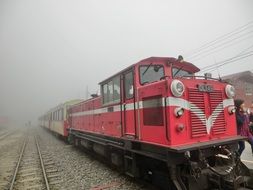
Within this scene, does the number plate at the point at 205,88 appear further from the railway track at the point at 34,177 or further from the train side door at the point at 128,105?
the railway track at the point at 34,177

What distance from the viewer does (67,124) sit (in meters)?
18.9

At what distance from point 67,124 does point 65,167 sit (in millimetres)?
8867

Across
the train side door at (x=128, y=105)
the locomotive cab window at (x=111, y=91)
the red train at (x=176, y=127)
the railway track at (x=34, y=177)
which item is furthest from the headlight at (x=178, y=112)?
the railway track at (x=34, y=177)

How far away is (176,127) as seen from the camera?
5.39 metres

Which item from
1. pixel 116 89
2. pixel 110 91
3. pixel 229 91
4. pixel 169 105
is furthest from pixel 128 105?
pixel 229 91

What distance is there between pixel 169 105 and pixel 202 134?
116 cm

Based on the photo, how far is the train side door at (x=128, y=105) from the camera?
6984 millimetres

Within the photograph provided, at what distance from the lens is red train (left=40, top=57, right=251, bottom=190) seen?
5281mm

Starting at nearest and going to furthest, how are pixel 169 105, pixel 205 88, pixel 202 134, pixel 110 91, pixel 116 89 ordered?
1. pixel 169 105
2. pixel 202 134
3. pixel 205 88
4. pixel 116 89
5. pixel 110 91

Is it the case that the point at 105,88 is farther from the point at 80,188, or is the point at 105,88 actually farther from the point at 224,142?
the point at 224,142

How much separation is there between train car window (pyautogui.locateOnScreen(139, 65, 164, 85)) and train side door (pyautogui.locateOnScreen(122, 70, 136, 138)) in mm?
321

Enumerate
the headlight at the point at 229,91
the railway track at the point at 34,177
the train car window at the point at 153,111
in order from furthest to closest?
the railway track at the point at 34,177 → the headlight at the point at 229,91 → the train car window at the point at 153,111

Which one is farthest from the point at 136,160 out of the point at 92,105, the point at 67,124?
the point at 67,124

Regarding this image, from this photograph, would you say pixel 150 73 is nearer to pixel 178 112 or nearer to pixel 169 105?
pixel 169 105
